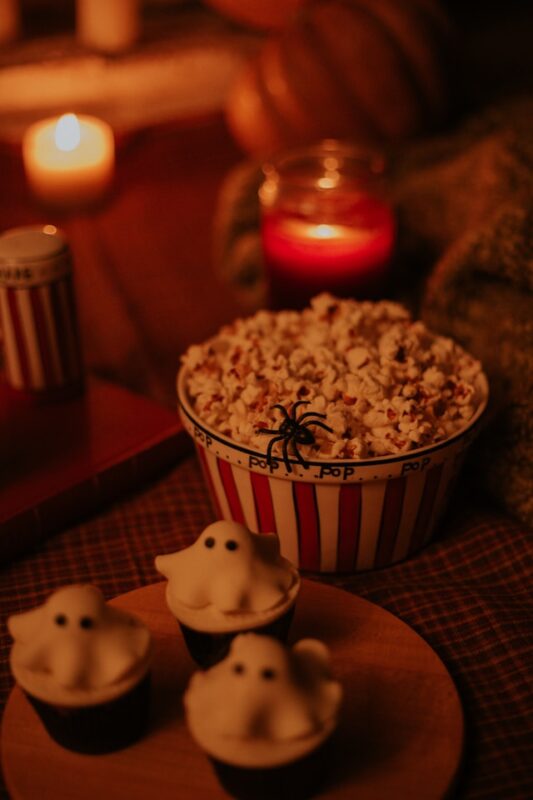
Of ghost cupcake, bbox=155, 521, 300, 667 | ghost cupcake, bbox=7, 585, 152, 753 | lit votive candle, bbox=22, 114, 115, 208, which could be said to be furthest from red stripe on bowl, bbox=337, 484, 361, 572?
lit votive candle, bbox=22, 114, 115, 208

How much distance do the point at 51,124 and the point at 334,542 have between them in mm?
962

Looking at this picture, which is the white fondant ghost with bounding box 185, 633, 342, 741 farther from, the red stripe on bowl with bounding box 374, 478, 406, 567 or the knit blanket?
the knit blanket

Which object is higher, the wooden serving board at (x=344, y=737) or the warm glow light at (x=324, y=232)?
the warm glow light at (x=324, y=232)

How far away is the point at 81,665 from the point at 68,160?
103cm

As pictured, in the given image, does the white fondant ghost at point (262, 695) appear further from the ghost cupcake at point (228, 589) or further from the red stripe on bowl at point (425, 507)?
the red stripe on bowl at point (425, 507)

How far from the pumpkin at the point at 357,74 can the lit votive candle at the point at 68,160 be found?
0.28m

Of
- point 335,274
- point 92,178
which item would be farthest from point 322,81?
point 335,274

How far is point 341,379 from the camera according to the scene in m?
0.77

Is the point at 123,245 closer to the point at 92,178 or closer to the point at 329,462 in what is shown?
the point at 92,178

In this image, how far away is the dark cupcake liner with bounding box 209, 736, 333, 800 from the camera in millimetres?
544

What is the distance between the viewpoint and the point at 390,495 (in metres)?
0.76

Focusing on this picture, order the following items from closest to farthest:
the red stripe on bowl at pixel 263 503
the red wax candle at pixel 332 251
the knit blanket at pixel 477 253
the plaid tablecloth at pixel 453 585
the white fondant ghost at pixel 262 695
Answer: the white fondant ghost at pixel 262 695
the plaid tablecloth at pixel 453 585
the red stripe on bowl at pixel 263 503
the knit blanket at pixel 477 253
the red wax candle at pixel 332 251

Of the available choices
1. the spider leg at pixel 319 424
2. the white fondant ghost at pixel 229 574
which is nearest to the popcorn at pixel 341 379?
the spider leg at pixel 319 424

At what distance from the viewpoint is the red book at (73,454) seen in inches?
33.8
